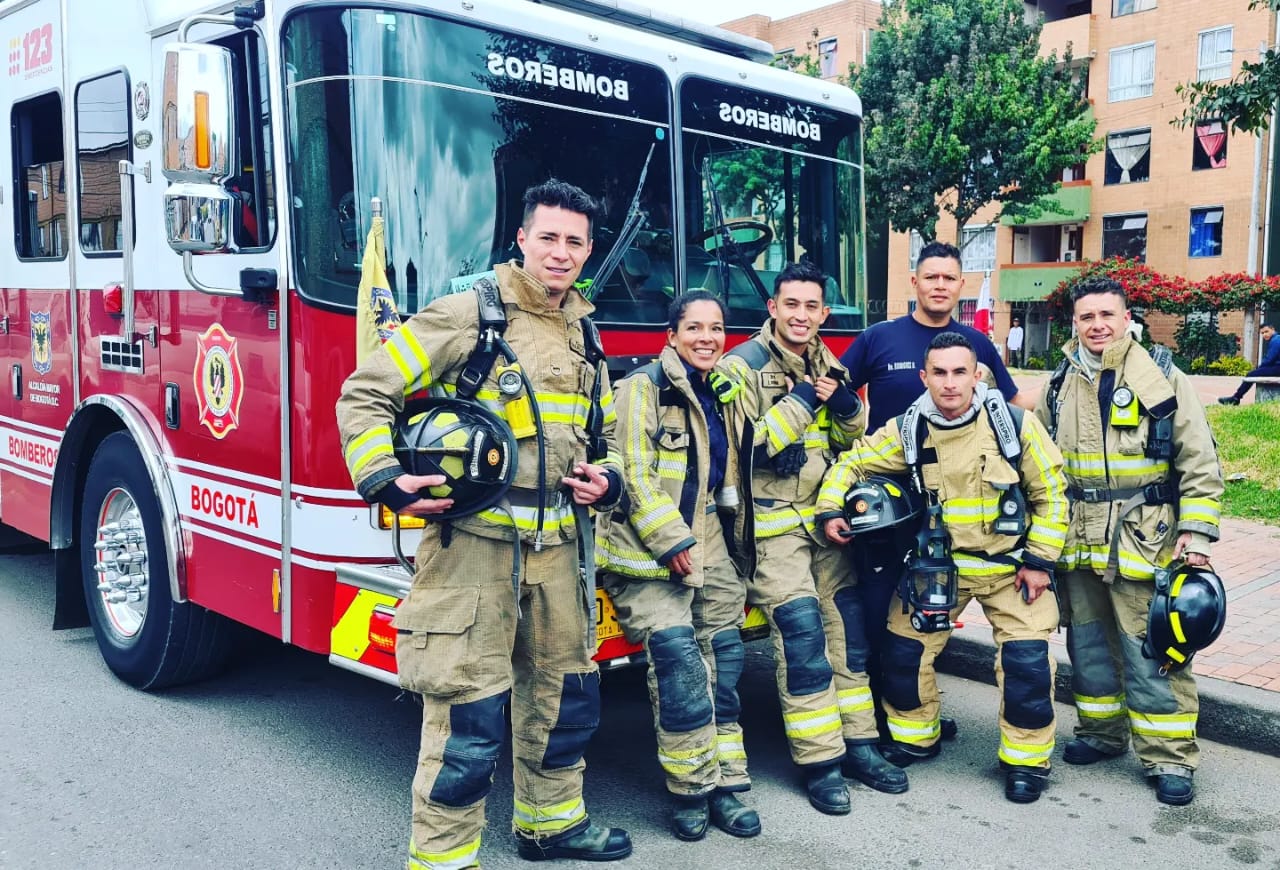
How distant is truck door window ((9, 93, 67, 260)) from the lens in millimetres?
5211

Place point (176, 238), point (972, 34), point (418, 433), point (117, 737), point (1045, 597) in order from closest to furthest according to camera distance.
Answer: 1. point (418, 433)
2. point (176, 238)
3. point (1045, 597)
4. point (117, 737)
5. point (972, 34)

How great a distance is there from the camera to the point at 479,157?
13.0ft

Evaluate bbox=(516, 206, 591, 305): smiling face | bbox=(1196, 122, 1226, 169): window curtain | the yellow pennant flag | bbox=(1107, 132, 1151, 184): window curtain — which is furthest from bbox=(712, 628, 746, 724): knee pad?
bbox=(1107, 132, 1151, 184): window curtain

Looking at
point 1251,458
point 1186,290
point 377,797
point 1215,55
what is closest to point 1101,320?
point 377,797

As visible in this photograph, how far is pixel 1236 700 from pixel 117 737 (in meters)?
4.35

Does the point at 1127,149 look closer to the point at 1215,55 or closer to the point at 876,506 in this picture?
the point at 1215,55

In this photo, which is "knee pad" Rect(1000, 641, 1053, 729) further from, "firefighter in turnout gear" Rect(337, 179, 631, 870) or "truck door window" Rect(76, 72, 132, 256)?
"truck door window" Rect(76, 72, 132, 256)

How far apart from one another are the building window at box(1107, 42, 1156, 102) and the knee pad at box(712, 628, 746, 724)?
32049 mm

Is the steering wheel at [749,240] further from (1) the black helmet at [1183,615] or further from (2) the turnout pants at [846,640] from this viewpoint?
(1) the black helmet at [1183,615]

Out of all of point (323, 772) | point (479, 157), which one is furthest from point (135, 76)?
point (323, 772)

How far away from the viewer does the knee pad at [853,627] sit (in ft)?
14.0

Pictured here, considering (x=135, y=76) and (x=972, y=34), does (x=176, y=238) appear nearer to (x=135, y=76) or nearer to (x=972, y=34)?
(x=135, y=76)

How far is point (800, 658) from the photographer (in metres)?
3.99

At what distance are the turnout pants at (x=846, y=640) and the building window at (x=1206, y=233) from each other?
29.5m
